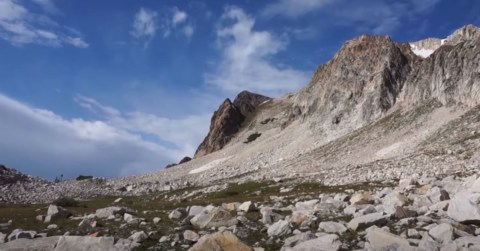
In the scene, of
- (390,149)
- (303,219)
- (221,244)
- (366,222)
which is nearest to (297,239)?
(221,244)

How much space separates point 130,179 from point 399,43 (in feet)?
325

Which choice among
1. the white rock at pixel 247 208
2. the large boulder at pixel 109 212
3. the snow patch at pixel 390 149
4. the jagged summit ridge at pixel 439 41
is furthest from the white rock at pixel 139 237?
the jagged summit ridge at pixel 439 41

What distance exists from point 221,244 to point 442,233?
24.0ft

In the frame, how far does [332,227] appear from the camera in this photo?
695 inches

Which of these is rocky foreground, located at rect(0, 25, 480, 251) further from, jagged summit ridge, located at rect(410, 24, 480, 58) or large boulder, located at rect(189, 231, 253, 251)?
jagged summit ridge, located at rect(410, 24, 480, 58)

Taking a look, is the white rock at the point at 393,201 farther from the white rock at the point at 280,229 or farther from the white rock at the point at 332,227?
the white rock at the point at 280,229

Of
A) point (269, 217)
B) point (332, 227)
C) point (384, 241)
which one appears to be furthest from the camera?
point (269, 217)

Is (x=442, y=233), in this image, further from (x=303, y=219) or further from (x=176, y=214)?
(x=176, y=214)

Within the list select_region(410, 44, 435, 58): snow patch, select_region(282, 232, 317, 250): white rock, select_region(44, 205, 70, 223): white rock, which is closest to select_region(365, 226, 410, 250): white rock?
select_region(282, 232, 317, 250): white rock

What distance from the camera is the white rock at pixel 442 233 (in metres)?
14.6

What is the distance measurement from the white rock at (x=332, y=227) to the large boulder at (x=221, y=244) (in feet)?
12.8

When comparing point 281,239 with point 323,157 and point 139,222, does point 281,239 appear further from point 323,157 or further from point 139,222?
point 323,157

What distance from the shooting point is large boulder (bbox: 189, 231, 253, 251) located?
15.0 meters

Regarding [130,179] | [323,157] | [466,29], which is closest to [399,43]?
[466,29]
